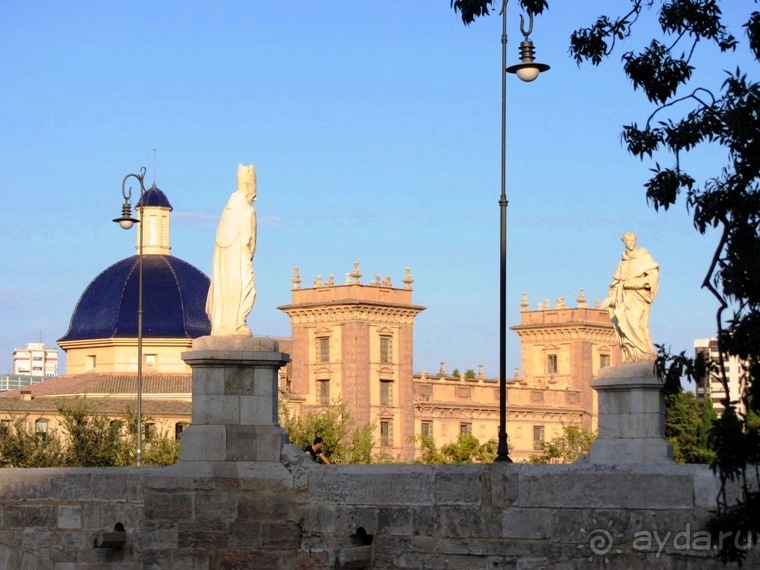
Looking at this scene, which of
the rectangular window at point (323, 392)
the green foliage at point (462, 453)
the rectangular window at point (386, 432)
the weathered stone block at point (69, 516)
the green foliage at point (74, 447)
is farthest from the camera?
the rectangular window at point (323, 392)

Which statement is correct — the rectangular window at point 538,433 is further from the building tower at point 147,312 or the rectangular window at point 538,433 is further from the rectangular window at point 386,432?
the building tower at point 147,312

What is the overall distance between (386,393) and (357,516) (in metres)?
83.2

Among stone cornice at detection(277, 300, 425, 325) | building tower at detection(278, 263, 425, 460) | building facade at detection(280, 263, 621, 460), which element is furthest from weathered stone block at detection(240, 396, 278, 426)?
stone cornice at detection(277, 300, 425, 325)

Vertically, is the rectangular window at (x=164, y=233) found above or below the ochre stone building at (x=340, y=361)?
above

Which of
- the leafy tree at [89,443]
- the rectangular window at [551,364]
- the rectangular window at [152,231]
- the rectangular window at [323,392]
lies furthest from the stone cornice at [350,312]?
the leafy tree at [89,443]

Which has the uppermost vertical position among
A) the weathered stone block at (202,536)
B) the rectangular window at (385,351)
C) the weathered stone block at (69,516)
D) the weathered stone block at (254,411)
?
the rectangular window at (385,351)

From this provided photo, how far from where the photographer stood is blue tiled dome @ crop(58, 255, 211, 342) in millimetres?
79438

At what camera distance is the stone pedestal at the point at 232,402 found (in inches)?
598

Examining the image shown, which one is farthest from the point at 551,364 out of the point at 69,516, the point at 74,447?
the point at 69,516

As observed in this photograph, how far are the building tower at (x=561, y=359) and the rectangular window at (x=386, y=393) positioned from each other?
11903mm

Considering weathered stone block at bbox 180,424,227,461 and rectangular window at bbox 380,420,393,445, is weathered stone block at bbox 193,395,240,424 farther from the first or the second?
rectangular window at bbox 380,420,393,445

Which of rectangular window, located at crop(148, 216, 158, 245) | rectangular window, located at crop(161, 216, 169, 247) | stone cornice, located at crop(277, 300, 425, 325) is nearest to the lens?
rectangular window, located at crop(148, 216, 158, 245)

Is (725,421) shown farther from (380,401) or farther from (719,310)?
(380,401)

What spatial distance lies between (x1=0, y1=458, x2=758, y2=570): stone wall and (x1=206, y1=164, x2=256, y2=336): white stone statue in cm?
135
